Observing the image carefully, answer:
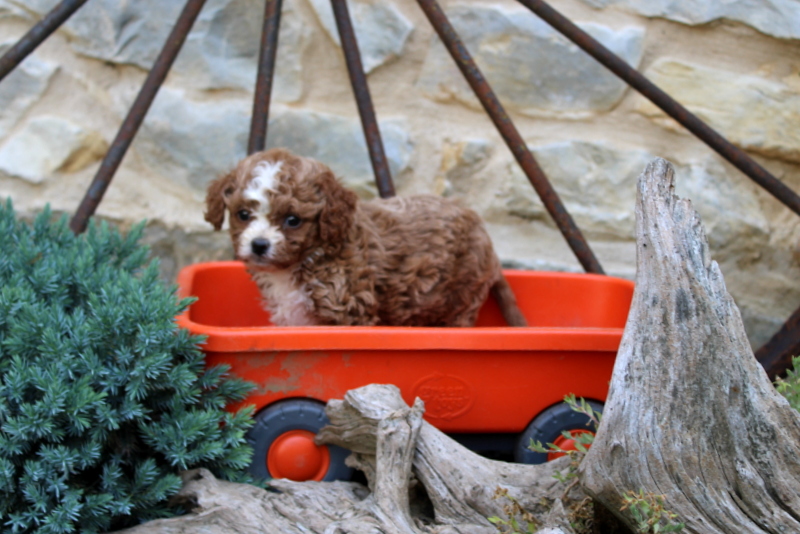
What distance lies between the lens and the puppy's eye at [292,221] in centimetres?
181

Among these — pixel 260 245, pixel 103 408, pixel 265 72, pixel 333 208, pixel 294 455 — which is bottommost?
pixel 294 455

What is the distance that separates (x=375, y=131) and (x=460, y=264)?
0.52 m

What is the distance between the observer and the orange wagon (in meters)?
1.60

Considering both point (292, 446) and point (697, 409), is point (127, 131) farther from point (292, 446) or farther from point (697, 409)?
point (697, 409)

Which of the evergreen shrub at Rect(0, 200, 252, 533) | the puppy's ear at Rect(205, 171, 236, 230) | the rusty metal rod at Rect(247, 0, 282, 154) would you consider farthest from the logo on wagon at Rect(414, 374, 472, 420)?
the rusty metal rod at Rect(247, 0, 282, 154)

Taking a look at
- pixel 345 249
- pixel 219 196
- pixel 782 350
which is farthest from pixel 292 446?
pixel 782 350

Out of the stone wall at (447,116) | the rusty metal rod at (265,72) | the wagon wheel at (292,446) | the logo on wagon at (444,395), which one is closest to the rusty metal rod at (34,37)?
the stone wall at (447,116)

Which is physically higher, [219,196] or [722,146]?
[722,146]

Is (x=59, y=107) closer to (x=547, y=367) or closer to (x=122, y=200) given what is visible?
(x=122, y=200)

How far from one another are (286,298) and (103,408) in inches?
24.8

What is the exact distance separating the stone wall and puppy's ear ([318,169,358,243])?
30.3 inches

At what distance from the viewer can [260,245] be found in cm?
177

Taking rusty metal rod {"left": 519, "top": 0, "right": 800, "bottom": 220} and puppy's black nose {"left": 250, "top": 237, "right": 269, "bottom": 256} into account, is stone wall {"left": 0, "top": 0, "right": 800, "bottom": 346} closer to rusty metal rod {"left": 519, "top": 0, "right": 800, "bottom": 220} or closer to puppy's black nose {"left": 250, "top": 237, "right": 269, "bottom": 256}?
rusty metal rod {"left": 519, "top": 0, "right": 800, "bottom": 220}

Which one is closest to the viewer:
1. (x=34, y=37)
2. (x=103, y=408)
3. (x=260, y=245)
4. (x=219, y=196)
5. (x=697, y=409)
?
(x=697, y=409)
